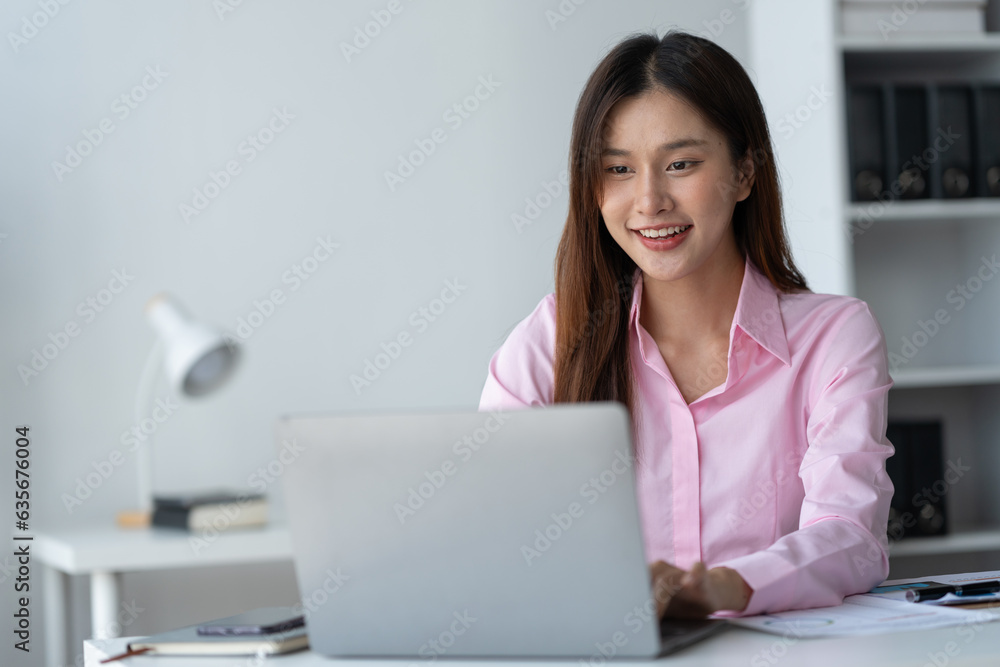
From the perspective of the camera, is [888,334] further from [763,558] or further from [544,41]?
[763,558]

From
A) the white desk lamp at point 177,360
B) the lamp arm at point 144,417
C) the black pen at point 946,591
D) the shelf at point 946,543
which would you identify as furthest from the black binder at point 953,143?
the lamp arm at point 144,417

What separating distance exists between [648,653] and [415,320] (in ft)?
5.94

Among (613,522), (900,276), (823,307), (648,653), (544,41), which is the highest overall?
(544,41)

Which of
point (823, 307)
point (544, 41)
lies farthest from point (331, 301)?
point (823, 307)

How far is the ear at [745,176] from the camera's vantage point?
4.92 feet

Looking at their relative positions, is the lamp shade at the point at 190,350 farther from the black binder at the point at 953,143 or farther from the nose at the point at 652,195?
the black binder at the point at 953,143

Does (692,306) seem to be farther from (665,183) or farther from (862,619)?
(862,619)

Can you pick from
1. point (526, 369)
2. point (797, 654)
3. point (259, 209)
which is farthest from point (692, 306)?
point (259, 209)

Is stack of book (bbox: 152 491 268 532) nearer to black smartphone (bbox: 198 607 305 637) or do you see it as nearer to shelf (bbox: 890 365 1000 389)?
black smartphone (bbox: 198 607 305 637)

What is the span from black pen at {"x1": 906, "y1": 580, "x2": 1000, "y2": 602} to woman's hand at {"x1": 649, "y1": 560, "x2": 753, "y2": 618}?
20 centimetres

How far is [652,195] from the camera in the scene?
4.64ft

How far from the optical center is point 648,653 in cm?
81

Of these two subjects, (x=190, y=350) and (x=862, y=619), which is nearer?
(x=862, y=619)

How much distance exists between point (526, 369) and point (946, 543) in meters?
1.31
